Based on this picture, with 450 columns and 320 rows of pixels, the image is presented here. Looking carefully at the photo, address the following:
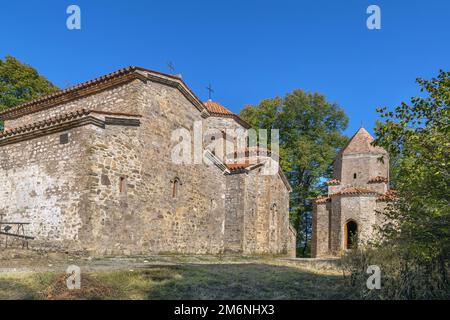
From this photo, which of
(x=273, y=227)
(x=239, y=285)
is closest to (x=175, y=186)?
(x=273, y=227)

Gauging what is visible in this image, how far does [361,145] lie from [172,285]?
20.7 meters

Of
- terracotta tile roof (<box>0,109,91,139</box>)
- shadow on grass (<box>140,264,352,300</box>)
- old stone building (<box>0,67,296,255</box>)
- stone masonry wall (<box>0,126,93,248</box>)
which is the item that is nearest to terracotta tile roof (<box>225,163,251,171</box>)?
old stone building (<box>0,67,296,255</box>)

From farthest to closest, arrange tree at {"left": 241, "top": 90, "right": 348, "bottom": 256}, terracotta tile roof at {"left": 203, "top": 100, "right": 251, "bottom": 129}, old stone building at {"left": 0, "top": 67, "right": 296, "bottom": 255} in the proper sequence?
tree at {"left": 241, "top": 90, "right": 348, "bottom": 256} → terracotta tile roof at {"left": 203, "top": 100, "right": 251, "bottom": 129} → old stone building at {"left": 0, "top": 67, "right": 296, "bottom": 255}

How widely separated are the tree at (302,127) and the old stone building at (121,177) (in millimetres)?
15190

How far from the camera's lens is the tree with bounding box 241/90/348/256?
32.5 meters

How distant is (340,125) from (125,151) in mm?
25354

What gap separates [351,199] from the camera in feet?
75.4

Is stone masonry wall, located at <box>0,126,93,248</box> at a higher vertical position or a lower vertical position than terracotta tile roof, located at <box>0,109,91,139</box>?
lower

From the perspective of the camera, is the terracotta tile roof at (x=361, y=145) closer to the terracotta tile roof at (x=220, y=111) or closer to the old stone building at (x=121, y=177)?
the terracotta tile roof at (x=220, y=111)

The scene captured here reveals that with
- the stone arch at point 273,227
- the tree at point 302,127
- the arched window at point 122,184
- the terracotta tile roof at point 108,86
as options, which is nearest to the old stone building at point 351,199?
the stone arch at point 273,227

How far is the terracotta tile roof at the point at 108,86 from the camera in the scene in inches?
542

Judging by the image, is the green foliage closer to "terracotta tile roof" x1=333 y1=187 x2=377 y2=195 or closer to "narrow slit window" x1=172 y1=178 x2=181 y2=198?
"narrow slit window" x1=172 y1=178 x2=181 y2=198
